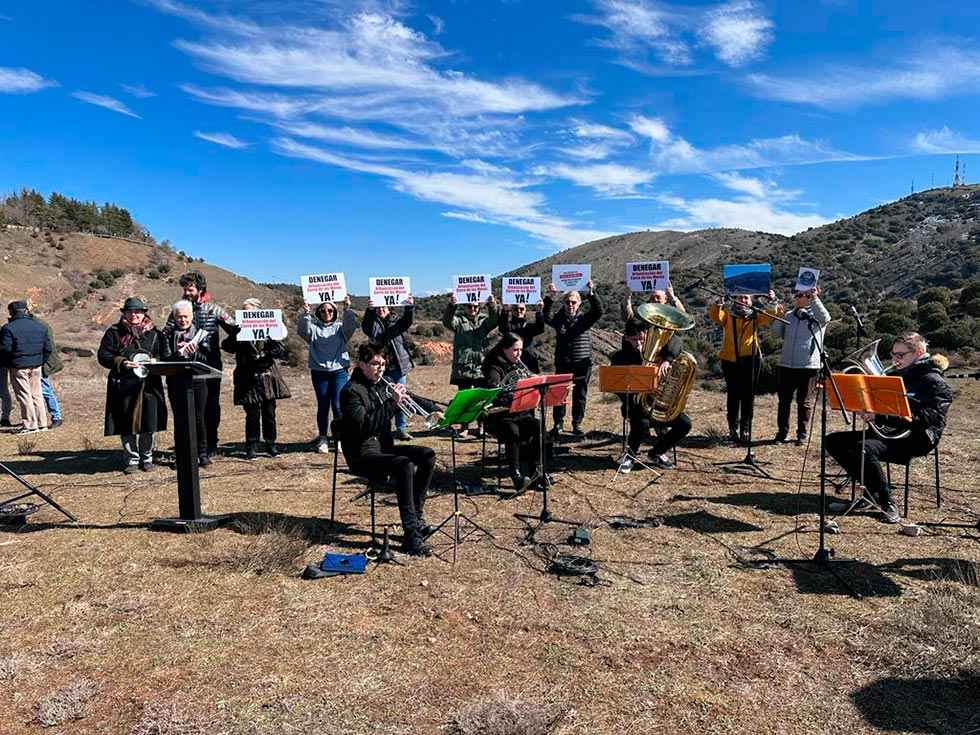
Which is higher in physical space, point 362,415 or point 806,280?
point 806,280

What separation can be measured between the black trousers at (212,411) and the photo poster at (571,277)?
4622mm

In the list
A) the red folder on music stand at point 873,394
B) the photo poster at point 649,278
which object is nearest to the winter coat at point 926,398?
the red folder on music stand at point 873,394

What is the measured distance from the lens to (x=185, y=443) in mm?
5762

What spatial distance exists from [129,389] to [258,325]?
161 centimetres

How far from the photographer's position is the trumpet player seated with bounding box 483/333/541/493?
708cm

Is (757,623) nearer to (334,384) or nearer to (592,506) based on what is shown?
(592,506)

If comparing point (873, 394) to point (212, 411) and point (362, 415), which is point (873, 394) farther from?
point (212, 411)

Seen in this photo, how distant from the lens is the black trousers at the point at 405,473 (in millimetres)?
5336

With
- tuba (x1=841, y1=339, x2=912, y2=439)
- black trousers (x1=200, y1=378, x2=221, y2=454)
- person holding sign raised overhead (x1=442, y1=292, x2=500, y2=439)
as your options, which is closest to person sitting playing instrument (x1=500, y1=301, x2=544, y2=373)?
person holding sign raised overhead (x1=442, y1=292, x2=500, y2=439)

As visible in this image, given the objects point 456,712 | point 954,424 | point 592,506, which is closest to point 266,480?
point 592,506

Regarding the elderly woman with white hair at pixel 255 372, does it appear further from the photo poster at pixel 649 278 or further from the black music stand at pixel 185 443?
the photo poster at pixel 649 278

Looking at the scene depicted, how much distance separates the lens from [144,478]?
7.58 meters

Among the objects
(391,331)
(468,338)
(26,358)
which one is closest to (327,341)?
(391,331)

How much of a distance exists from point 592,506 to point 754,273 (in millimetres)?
3828
